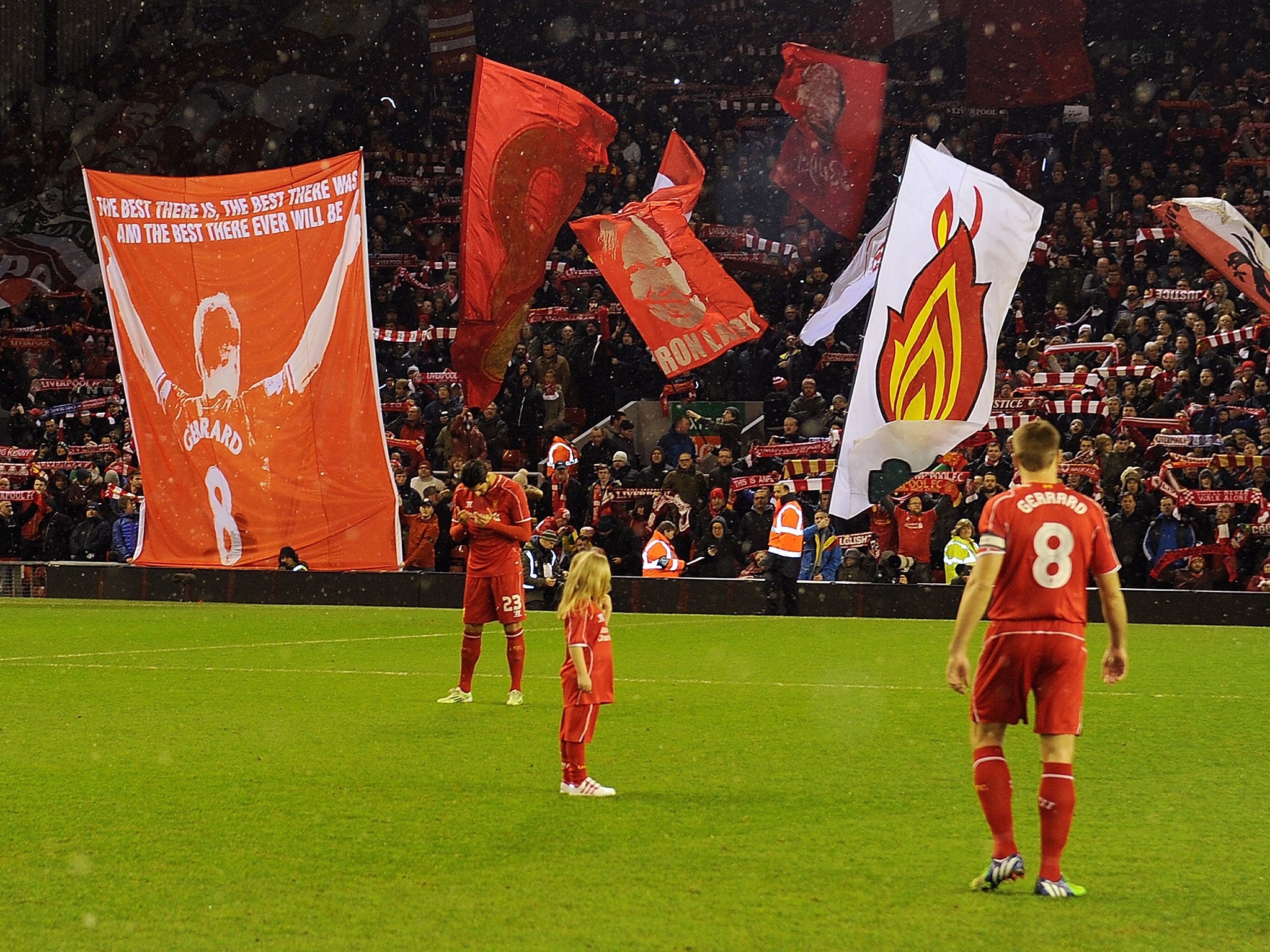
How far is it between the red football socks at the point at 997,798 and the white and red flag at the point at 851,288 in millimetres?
18225

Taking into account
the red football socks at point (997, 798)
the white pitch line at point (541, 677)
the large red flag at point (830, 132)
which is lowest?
the white pitch line at point (541, 677)

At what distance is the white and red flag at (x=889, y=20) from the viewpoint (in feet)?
111

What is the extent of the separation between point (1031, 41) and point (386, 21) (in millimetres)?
16052

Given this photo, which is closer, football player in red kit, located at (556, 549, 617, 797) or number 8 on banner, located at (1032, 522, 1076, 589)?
number 8 on banner, located at (1032, 522, 1076, 589)

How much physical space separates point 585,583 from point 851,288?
17.7m

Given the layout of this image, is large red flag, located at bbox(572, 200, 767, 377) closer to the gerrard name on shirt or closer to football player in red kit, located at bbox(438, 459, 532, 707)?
football player in red kit, located at bbox(438, 459, 532, 707)

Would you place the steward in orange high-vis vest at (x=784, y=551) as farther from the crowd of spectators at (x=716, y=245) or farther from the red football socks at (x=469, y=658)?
the red football socks at (x=469, y=658)

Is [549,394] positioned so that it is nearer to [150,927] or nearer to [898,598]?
[898,598]

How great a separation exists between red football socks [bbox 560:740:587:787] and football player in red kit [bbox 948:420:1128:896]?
245 centimetres

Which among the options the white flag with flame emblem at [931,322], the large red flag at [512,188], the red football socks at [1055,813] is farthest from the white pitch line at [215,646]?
the red football socks at [1055,813]

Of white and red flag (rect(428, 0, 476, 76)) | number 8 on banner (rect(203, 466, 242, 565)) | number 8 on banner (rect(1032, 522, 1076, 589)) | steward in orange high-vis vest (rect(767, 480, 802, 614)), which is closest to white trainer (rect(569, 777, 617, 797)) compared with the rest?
number 8 on banner (rect(1032, 522, 1076, 589))

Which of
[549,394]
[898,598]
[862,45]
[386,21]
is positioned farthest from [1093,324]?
[386,21]

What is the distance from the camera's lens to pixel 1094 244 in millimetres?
25844

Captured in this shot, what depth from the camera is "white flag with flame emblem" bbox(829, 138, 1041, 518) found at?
59.7ft
